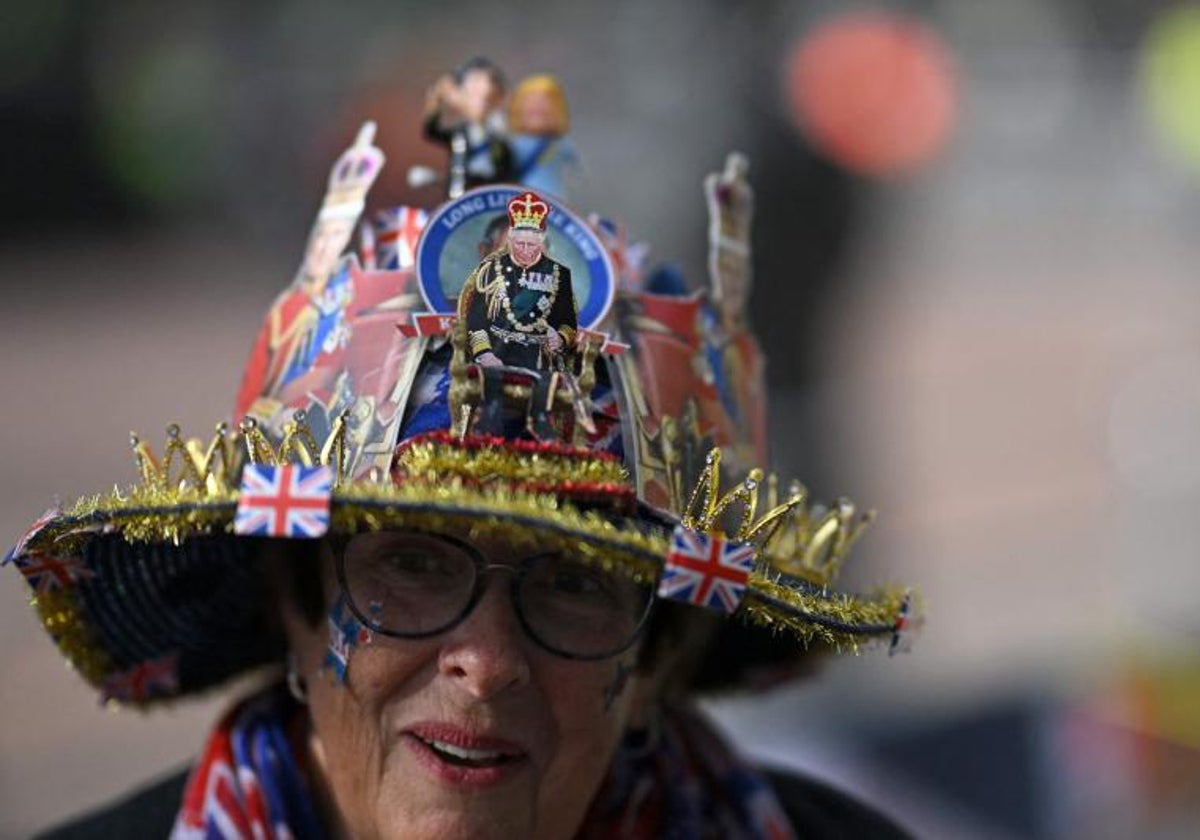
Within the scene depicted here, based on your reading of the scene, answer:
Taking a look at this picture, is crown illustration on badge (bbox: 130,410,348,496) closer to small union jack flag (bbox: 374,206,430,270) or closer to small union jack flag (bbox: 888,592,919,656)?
small union jack flag (bbox: 374,206,430,270)

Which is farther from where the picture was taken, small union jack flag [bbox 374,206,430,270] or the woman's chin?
small union jack flag [bbox 374,206,430,270]

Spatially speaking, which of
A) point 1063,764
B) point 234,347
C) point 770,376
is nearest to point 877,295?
point 770,376

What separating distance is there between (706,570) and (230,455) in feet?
2.55

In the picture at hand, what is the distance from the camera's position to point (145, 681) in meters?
3.31

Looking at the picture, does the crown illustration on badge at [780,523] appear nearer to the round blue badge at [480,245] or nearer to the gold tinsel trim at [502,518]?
the gold tinsel trim at [502,518]

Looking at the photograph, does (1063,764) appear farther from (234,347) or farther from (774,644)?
(234,347)

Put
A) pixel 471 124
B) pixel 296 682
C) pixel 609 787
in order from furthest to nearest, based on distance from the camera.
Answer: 1. pixel 609 787
2. pixel 471 124
3. pixel 296 682

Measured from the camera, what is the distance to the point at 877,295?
13938mm

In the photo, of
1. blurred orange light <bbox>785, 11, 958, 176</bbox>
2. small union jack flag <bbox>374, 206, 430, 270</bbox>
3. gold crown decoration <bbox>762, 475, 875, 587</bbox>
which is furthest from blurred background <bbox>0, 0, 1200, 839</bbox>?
small union jack flag <bbox>374, 206, 430, 270</bbox>

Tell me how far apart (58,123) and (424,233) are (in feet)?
38.5

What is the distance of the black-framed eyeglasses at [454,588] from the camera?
2684mm

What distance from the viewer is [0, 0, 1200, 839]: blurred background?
24.0 feet

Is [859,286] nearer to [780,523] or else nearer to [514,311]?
[780,523]

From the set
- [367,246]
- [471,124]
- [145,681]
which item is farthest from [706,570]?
[145,681]
